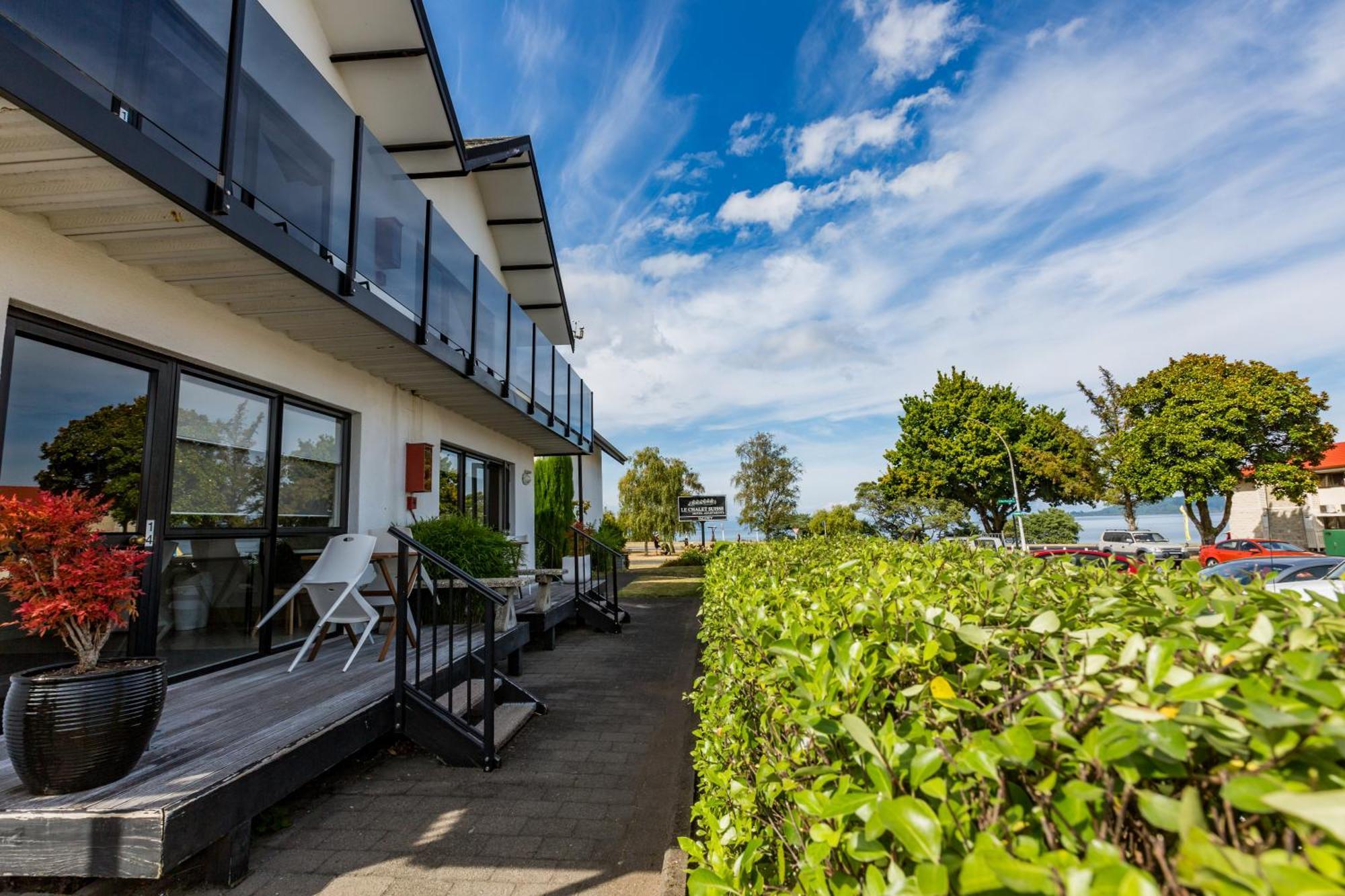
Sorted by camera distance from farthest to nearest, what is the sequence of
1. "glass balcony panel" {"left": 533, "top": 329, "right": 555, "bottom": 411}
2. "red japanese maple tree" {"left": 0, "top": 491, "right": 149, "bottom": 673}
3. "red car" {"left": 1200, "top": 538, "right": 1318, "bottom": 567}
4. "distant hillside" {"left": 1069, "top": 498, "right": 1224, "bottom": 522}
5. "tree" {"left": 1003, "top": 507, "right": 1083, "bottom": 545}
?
"tree" {"left": 1003, "top": 507, "right": 1083, "bottom": 545}, "distant hillside" {"left": 1069, "top": 498, "right": 1224, "bottom": 522}, "red car" {"left": 1200, "top": 538, "right": 1318, "bottom": 567}, "glass balcony panel" {"left": 533, "top": 329, "right": 555, "bottom": 411}, "red japanese maple tree" {"left": 0, "top": 491, "right": 149, "bottom": 673}

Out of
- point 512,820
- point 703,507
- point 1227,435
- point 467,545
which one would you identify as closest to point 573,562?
point 467,545

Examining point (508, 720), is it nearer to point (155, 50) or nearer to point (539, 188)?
point (155, 50)

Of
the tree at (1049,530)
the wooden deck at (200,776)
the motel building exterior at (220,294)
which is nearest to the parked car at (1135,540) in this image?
the tree at (1049,530)

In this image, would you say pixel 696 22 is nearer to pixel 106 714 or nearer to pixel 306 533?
pixel 306 533

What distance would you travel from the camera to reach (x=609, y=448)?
21734 mm

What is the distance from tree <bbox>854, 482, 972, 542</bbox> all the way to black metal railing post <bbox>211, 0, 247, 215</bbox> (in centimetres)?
3092

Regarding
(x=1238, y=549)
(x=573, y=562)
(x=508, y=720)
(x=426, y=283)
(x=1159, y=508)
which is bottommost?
(x=508, y=720)

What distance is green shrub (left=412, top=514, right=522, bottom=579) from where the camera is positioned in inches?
274

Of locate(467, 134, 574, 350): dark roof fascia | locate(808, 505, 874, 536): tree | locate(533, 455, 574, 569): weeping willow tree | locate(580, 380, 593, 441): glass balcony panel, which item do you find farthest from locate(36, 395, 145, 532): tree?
locate(808, 505, 874, 536): tree

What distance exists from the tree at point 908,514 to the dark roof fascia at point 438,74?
A: 1080 inches

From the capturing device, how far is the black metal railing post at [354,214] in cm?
465

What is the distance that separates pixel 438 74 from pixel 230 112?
516 cm

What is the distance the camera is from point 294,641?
550 centimetres

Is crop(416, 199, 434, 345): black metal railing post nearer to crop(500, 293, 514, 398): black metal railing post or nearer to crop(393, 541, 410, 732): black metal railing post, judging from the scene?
crop(500, 293, 514, 398): black metal railing post
